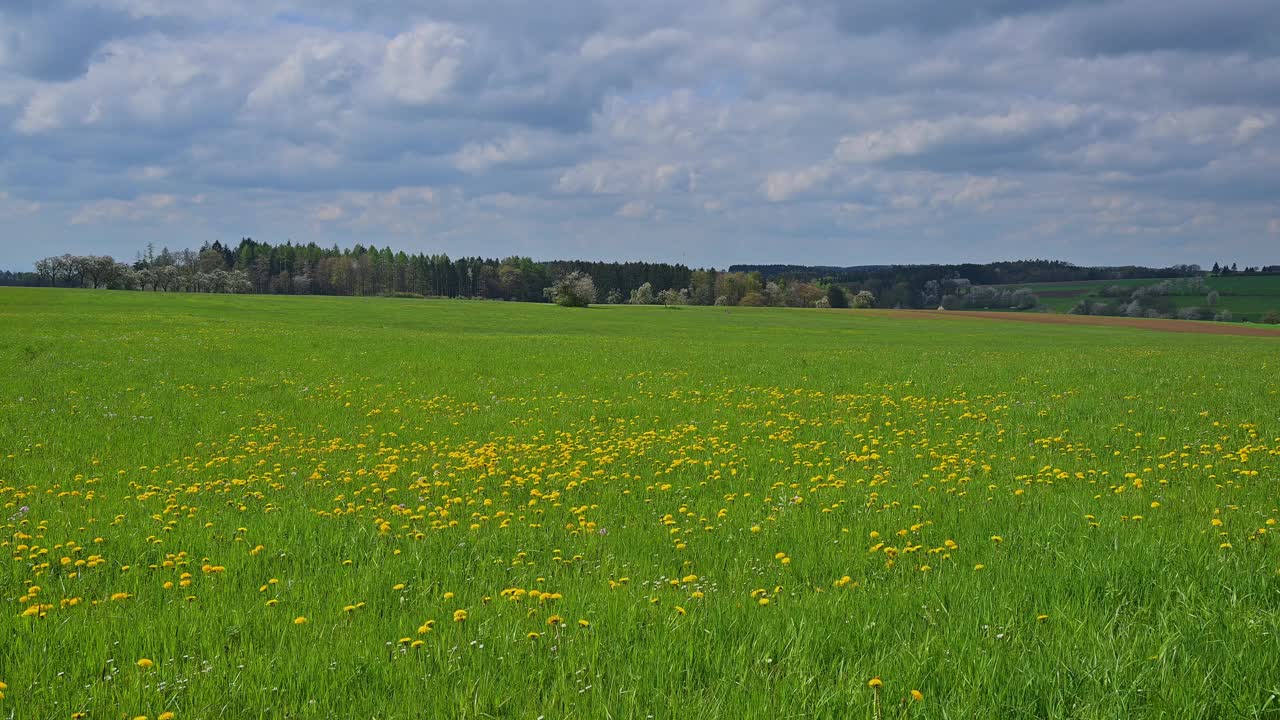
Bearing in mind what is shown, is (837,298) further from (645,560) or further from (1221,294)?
(645,560)

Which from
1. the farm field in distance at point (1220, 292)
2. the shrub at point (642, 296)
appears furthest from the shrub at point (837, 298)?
the shrub at point (642, 296)

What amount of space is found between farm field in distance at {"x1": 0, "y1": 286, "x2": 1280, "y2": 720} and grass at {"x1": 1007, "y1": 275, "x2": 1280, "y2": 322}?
130 metres

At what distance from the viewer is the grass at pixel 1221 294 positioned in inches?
4845

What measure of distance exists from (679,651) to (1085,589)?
3.10 metres

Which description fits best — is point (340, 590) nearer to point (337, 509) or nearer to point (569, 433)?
point (337, 509)

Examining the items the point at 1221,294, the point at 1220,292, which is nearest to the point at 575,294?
the point at 1221,294

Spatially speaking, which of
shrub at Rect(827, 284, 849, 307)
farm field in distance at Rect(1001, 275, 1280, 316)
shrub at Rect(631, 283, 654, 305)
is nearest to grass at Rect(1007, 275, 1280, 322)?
farm field in distance at Rect(1001, 275, 1280, 316)

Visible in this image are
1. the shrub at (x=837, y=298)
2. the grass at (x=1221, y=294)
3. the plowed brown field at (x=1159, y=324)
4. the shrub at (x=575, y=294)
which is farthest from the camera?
the shrub at (x=837, y=298)

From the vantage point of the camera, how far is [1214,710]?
12.8ft

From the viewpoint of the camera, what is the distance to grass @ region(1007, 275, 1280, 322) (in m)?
123

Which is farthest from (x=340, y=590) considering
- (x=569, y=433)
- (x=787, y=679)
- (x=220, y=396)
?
(x=220, y=396)

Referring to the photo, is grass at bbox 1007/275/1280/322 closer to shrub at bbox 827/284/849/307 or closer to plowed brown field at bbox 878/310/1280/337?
plowed brown field at bbox 878/310/1280/337

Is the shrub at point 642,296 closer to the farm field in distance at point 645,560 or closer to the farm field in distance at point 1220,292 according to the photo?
the farm field in distance at point 1220,292

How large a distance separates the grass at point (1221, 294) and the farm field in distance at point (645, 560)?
427 feet
